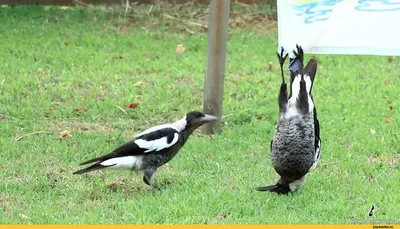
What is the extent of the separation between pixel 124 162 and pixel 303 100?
139 centimetres

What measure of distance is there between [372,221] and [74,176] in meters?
2.37

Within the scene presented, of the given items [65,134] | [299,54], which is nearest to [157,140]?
[299,54]

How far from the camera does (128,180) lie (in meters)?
6.50

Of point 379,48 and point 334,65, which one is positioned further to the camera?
point 334,65

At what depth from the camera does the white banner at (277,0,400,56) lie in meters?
6.20

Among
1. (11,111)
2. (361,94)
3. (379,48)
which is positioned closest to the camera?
(379,48)

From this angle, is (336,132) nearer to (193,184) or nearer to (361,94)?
(361,94)

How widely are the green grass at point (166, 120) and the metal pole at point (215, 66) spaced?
236 millimetres

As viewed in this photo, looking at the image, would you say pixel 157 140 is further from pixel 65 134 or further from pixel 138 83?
pixel 138 83

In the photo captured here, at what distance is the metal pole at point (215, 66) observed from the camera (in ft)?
25.5

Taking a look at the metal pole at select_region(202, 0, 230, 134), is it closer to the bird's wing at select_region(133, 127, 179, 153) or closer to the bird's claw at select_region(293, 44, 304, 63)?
the bird's wing at select_region(133, 127, 179, 153)

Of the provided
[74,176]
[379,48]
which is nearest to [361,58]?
[379,48]

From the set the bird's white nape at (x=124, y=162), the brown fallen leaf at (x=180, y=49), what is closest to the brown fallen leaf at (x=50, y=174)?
the bird's white nape at (x=124, y=162)

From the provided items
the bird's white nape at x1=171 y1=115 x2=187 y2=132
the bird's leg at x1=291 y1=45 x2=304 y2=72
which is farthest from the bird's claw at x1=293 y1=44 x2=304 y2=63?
the bird's white nape at x1=171 y1=115 x2=187 y2=132
